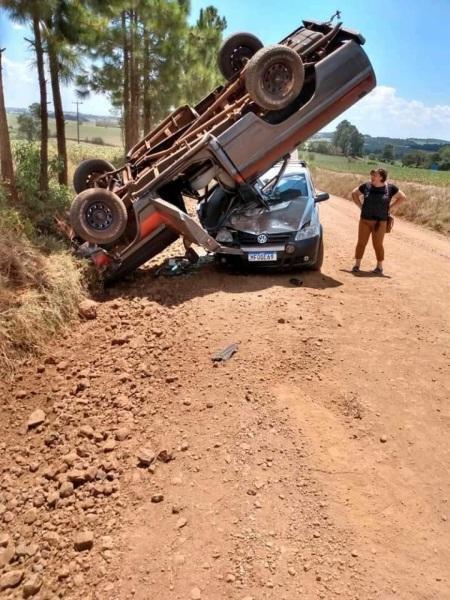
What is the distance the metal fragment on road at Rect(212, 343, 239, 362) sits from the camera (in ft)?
15.5

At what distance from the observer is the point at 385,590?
2.59m

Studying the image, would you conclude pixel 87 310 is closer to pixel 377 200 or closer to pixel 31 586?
pixel 31 586

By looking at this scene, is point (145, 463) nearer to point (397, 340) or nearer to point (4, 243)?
point (397, 340)

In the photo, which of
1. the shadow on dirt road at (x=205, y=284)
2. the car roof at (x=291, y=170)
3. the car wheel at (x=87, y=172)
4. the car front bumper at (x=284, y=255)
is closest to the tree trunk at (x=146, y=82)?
the car wheel at (x=87, y=172)

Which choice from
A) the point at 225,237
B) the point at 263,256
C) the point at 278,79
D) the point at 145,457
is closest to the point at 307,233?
the point at 263,256

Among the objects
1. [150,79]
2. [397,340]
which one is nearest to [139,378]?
[397,340]

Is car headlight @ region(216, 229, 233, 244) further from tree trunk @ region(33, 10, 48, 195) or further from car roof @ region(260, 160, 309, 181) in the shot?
tree trunk @ region(33, 10, 48, 195)

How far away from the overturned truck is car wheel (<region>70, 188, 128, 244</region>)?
0.5 inches

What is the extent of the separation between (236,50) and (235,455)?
7.16m

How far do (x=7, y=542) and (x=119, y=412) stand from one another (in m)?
1.28

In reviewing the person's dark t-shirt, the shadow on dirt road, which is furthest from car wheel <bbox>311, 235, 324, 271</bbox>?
the person's dark t-shirt

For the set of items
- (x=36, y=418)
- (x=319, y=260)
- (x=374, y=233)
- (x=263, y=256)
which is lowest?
(x=36, y=418)

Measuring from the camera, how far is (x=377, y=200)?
743 centimetres

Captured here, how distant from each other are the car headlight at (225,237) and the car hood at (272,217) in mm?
121
